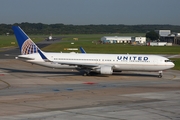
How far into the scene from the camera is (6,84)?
136 ft

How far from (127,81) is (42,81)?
10.4 m

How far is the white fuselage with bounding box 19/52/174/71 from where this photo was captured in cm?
5047

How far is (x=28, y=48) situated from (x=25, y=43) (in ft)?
2.95

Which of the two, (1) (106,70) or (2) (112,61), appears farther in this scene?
(2) (112,61)

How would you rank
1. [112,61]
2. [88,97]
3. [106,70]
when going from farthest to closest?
[112,61]
[106,70]
[88,97]

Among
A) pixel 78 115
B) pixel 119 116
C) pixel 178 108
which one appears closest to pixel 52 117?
pixel 78 115

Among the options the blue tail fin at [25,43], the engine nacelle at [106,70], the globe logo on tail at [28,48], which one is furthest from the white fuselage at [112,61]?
the engine nacelle at [106,70]

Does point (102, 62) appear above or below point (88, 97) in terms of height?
above

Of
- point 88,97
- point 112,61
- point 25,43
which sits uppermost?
point 25,43

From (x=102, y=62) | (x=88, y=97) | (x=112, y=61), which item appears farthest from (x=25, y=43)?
(x=88, y=97)

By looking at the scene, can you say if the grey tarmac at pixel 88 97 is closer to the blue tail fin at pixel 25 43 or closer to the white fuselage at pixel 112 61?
the white fuselage at pixel 112 61

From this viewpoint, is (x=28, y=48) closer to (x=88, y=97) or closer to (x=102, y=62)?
(x=102, y=62)

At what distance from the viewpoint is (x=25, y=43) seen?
2094 inches

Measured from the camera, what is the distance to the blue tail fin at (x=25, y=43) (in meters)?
52.9
